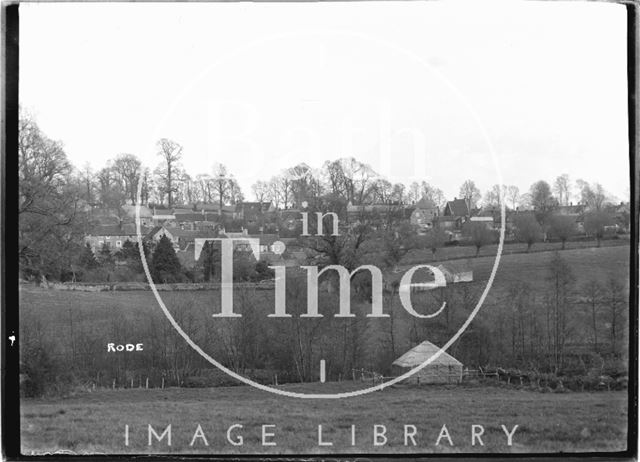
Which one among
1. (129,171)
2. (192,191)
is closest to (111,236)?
(129,171)

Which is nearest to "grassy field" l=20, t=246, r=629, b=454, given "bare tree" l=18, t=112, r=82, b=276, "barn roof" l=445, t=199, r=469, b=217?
"bare tree" l=18, t=112, r=82, b=276

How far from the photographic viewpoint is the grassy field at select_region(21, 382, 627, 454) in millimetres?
8047

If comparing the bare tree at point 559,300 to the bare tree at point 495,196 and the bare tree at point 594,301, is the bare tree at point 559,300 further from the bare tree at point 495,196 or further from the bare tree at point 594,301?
the bare tree at point 495,196

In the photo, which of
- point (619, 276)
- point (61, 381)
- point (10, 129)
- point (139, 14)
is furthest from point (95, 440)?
point (619, 276)

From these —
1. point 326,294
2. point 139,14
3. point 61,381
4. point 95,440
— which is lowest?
point 95,440

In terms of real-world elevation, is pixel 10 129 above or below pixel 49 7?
below

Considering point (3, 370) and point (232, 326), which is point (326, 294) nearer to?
point (232, 326)

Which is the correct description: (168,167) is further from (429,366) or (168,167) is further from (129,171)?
(429,366)

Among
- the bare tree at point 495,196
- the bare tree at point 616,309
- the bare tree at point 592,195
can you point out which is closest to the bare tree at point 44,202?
the bare tree at point 495,196

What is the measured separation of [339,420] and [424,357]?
906 mm

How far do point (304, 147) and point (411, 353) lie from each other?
1.99 meters

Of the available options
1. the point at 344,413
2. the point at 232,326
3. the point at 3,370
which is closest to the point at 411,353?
the point at 344,413

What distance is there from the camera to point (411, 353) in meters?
8.18

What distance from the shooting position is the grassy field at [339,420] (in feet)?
26.4
